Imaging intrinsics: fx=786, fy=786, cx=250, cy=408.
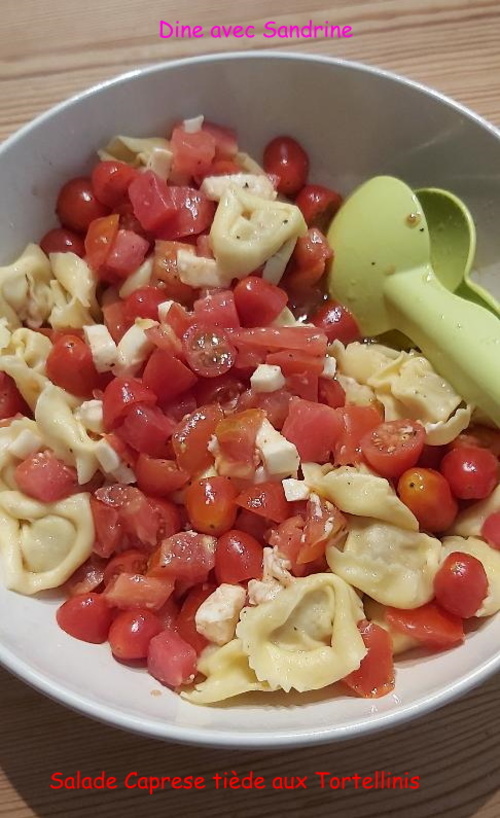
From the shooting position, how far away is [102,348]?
1.86 m

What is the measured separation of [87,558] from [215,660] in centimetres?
39

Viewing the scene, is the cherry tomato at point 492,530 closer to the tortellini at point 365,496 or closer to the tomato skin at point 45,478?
the tortellini at point 365,496

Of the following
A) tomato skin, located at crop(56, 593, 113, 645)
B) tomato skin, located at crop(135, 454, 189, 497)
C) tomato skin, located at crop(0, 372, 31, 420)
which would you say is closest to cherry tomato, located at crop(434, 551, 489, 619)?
→ tomato skin, located at crop(135, 454, 189, 497)

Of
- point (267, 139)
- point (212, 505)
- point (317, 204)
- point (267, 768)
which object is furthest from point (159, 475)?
point (267, 139)

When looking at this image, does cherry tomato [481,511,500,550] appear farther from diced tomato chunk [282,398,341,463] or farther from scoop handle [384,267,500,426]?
diced tomato chunk [282,398,341,463]

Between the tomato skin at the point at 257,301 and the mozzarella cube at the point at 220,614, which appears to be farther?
the tomato skin at the point at 257,301

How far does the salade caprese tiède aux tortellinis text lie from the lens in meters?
1.65

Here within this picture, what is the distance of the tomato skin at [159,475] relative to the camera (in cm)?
177

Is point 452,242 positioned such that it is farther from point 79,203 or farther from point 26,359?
point 26,359

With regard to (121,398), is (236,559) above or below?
below

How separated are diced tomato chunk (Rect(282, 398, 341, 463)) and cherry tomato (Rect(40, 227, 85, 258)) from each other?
2.38ft

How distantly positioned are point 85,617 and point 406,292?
1077 mm

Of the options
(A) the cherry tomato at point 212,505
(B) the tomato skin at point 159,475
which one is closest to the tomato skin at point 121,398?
(B) the tomato skin at point 159,475

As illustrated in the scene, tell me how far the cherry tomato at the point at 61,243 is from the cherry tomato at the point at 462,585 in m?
1.22
